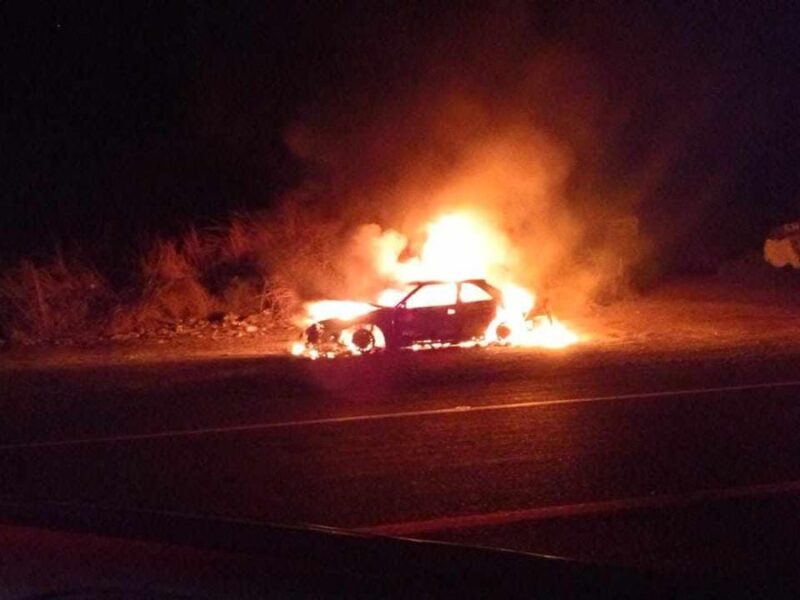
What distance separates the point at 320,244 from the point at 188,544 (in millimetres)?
24202

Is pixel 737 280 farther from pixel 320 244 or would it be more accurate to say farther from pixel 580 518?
pixel 580 518

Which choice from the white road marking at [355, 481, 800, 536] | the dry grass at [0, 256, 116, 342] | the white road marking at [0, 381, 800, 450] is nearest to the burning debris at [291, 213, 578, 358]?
the dry grass at [0, 256, 116, 342]

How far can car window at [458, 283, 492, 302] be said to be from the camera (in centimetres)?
2017

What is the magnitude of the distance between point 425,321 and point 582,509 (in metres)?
11.8

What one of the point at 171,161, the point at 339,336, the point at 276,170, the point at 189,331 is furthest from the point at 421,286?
the point at 171,161

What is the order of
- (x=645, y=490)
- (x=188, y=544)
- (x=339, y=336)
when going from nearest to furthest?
1. (x=188, y=544)
2. (x=645, y=490)
3. (x=339, y=336)

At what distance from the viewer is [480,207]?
96.1ft

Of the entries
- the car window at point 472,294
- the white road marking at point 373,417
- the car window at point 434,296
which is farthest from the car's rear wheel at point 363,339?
the white road marking at point 373,417

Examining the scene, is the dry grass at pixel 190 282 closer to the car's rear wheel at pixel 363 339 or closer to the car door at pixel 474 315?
the car's rear wheel at pixel 363 339

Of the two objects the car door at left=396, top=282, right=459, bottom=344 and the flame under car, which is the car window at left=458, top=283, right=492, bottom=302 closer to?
the flame under car

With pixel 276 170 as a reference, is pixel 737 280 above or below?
below

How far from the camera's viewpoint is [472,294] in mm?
20250

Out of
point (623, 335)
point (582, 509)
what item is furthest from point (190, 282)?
point (582, 509)

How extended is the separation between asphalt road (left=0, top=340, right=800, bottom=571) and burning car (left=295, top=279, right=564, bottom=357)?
2713 millimetres
